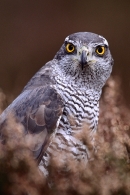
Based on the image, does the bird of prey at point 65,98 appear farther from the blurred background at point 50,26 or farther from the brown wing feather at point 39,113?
the blurred background at point 50,26

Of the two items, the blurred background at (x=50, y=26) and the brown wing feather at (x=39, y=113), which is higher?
the brown wing feather at (x=39, y=113)

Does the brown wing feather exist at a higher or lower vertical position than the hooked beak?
lower

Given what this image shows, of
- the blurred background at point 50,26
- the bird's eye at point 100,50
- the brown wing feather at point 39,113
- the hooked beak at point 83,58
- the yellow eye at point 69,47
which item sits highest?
the yellow eye at point 69,47

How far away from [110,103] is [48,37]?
15.1ft

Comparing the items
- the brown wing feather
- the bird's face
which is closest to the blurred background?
the bird's face

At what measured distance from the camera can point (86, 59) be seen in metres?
3.12

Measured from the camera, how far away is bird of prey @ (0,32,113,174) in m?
2.92

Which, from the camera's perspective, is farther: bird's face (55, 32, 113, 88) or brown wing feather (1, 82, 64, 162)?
bird's face (55, 32, 113, 88)

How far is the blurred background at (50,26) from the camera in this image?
652 centimetres

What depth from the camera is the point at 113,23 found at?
7242mm

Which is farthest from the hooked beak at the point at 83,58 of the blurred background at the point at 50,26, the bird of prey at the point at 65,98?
the blurred background at the point at 50,26

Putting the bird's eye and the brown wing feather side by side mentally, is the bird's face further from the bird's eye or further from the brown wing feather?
the brown wing feather

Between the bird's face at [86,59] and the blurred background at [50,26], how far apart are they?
2.81 meters

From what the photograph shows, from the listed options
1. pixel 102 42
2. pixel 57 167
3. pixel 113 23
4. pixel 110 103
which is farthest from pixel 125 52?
pixel 57 167
